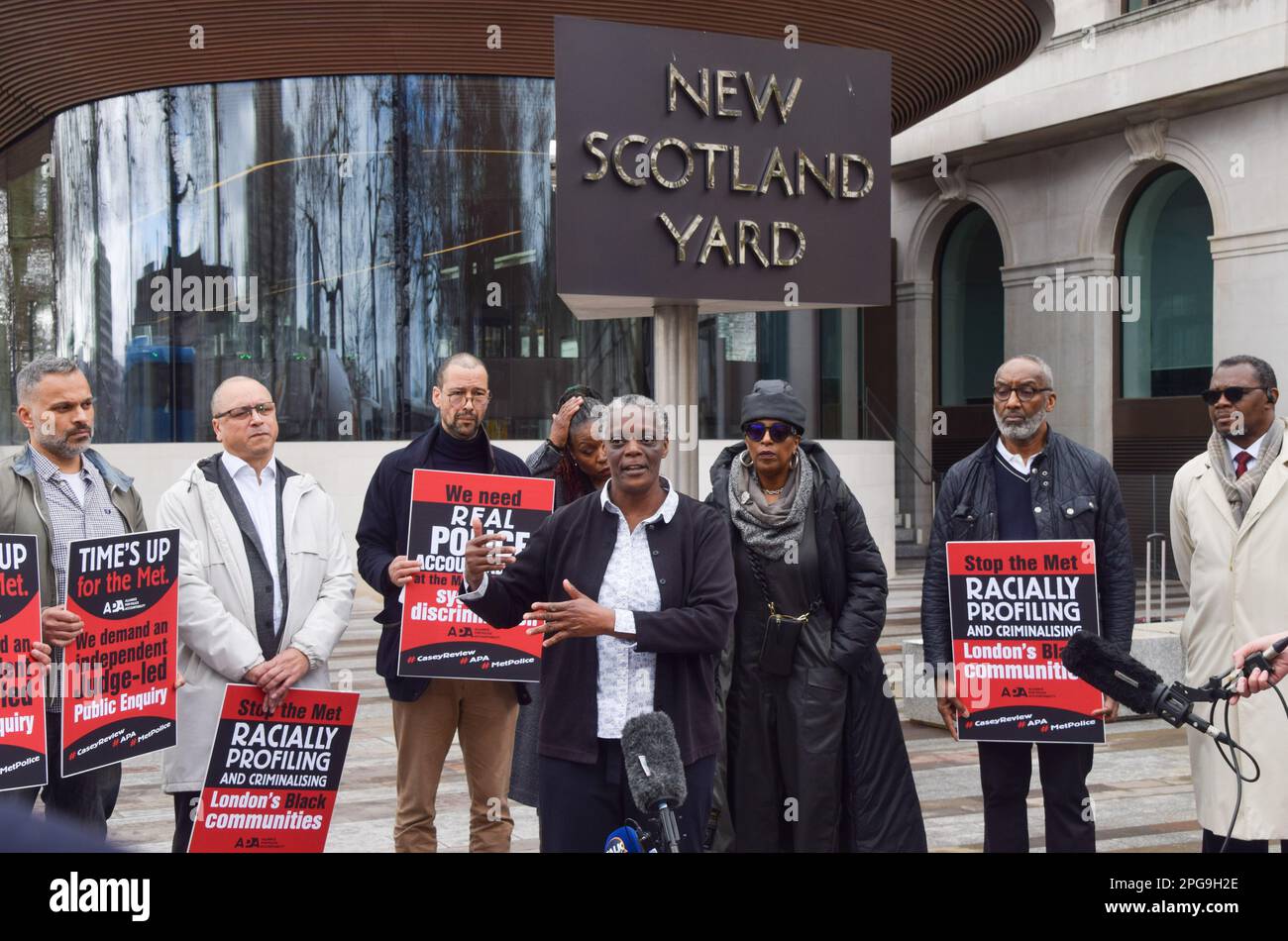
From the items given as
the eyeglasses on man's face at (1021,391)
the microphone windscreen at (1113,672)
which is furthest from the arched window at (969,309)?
the microphone windscreen at (1113,672)

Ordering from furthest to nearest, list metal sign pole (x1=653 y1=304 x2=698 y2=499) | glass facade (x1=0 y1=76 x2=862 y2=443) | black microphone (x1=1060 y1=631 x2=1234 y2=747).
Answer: glass facade (x1=0 y1=76 x2=862 y2=443), metal sign pole (x1=653 y1=304 x2=698 y2=499), black microphone (x1=1060 y1=631 x2=1234 y2=747)

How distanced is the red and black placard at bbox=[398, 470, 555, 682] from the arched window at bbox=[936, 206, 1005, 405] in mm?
23333

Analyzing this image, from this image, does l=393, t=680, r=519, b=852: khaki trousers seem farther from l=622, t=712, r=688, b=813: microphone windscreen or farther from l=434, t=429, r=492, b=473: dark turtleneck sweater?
l=622, t=712, r=688, b=813: microphone windscreen

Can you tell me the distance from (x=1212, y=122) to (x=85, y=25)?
1670 centimetres

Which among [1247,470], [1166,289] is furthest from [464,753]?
[1166,289]

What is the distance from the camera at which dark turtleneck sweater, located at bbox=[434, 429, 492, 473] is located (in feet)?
20.3

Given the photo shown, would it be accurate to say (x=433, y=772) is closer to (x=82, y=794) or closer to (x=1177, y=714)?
(x=82, y=794)

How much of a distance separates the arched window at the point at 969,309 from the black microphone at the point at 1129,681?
24.7m

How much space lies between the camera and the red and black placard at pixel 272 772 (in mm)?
5230

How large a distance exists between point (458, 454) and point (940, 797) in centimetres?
399

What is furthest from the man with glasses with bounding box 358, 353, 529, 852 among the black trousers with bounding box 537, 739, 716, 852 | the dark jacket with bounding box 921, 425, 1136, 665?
the dark jacket with bounding box 921, 425, 1136, 665

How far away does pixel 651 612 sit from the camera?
4.48 meters

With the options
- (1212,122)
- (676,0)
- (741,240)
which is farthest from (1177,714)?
(1212,122)

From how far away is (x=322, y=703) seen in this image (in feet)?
17.8
